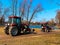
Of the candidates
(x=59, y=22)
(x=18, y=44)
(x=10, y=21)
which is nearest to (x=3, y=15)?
(x=59, y=22)

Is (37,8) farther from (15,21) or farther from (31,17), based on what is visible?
(15,21)

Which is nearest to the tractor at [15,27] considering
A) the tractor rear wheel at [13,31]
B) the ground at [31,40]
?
the tractor rear wheel at [13,31]

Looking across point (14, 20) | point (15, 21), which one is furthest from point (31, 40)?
point (14, 20)

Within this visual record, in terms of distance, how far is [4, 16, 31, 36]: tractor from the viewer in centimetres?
2105

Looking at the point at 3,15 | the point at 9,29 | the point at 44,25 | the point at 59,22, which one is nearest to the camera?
the point at 9,29

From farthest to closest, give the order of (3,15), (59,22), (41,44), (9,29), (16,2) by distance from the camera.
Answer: (59,22), (3,15), (16,2), (9,29), (41,44)

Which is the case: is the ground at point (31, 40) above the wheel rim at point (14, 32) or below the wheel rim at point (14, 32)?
below

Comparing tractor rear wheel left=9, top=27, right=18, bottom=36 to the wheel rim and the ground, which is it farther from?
the ground

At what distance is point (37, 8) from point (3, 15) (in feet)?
72.2

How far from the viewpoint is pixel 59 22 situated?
93.4 meters

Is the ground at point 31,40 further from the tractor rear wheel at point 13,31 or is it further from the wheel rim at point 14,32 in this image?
the wheel rim at point 14,32

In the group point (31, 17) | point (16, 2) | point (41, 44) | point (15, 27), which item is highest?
point (16, 2)

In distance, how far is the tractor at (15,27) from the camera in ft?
69.1

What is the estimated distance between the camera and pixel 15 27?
836 inches
